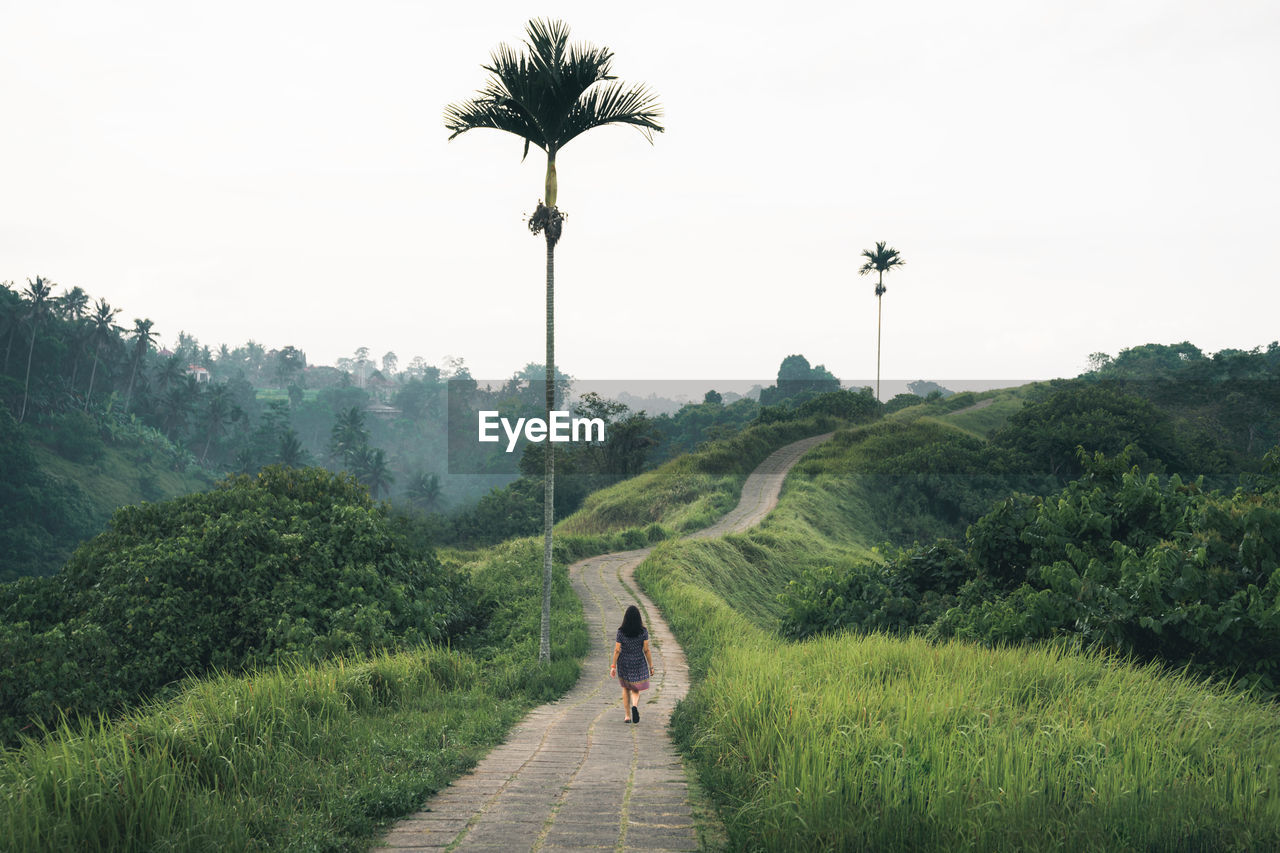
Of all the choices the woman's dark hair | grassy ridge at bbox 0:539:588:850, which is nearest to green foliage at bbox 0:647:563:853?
grassy ridge at bbox 0:539:588:850

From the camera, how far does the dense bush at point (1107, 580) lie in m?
7.29

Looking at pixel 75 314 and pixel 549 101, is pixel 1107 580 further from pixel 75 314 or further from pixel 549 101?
pixel 75 314

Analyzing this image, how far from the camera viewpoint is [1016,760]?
4676 millimetres

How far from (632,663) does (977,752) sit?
187 inches

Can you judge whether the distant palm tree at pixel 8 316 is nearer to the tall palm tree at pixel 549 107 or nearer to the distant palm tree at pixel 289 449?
the distant palm tree at pixel 289 449

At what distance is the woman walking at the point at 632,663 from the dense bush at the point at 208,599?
3.92 metres

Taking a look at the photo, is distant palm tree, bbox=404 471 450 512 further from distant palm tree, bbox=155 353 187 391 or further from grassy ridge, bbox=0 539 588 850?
grassy ridge, bbox=0 539 588 850

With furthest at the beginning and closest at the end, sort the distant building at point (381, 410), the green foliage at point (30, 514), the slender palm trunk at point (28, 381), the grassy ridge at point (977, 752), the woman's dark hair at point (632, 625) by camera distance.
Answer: the distant building at point (381, 410) < the slender palm trunk at point (28, 381) < the green foliage at point (30, 514) < the woman's dark hair at point (632, 625) < the grassy ridge at point (977, 752)

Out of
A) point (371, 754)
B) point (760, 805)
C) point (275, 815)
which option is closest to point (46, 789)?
point (275, 815)

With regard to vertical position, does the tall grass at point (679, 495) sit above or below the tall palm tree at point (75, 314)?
below

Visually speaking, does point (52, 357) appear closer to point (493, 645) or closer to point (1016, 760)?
point (493, 645)

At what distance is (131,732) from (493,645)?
9.77 meters

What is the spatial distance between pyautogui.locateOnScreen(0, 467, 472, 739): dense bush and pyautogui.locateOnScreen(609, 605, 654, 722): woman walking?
12.9 feet

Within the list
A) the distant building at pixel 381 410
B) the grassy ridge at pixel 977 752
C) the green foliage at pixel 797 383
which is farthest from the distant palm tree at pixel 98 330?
the grassy ridge at pixel 977 752
